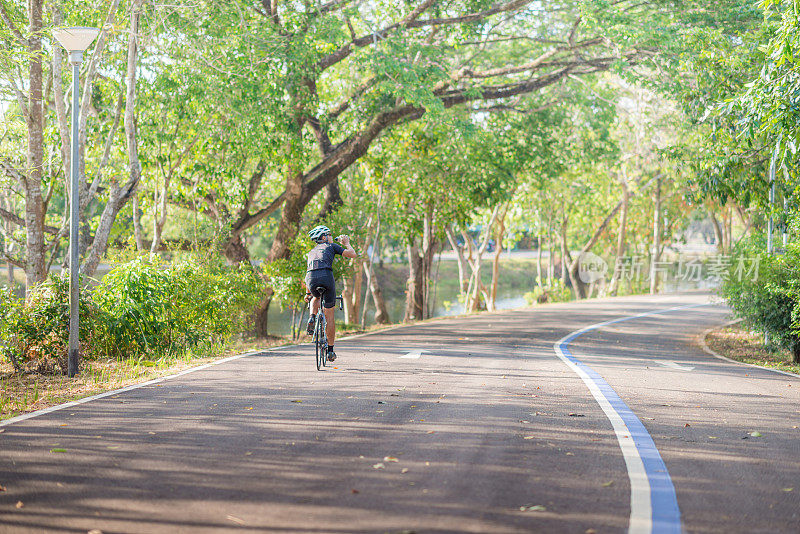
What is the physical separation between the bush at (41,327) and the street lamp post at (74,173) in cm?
68

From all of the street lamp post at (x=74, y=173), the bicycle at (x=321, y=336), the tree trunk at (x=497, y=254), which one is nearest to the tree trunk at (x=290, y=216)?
the bicycle at (x=321, y=336)

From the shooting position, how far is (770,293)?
51.8 feet

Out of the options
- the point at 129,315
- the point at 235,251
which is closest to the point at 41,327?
the point at 129,315

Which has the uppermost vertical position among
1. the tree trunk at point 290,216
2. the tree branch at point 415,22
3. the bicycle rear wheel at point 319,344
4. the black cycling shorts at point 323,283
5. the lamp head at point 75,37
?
the tree branch at point 415,22

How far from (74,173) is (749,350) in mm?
14541

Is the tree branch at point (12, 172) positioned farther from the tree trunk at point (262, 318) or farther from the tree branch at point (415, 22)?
the tree trunk at point (262, 318)

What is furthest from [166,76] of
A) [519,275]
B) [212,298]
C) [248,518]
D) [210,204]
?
[519,275]

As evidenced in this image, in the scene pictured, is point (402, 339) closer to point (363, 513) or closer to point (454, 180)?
point (454, 180)

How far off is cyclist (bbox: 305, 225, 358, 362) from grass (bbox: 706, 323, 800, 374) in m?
8.04

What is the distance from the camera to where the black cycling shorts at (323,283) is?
1107 centimetres

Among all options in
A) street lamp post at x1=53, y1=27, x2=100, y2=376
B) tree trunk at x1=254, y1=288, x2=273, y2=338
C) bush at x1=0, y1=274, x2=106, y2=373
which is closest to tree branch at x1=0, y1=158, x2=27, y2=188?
bush at x1=0, y1=274, x2=106, y2=373

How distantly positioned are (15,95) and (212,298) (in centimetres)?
714

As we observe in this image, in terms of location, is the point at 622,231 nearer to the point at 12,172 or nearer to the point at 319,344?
the point at 12,172

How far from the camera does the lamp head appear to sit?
32.2 ft
